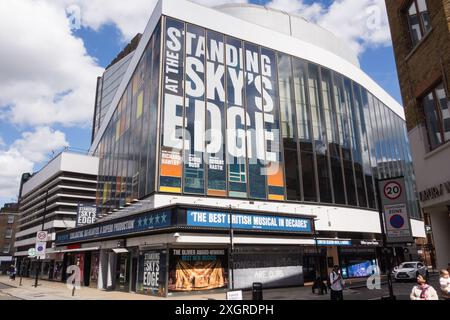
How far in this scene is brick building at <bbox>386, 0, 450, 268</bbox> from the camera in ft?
41.1

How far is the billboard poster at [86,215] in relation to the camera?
41188 millimetres

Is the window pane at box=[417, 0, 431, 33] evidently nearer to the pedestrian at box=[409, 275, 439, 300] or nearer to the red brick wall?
the red brick wall

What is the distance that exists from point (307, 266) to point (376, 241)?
12.8m

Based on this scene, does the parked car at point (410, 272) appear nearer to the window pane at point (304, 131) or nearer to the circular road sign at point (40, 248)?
the window pane at point (304, 131)

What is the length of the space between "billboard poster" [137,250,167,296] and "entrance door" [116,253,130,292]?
341cm

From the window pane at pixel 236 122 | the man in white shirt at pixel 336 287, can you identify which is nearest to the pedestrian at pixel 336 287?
the man in white shirt at pixel 336 287

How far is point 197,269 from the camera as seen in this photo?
25109 mm

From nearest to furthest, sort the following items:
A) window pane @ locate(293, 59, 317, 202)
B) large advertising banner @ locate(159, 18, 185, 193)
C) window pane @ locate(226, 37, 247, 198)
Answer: large advertising banner @ locate(159, 18, 185, 193)
window pane @ locate(226, 37, 247, 198)
window pane @ locate(293, 59, 317, 202)

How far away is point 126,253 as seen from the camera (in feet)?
103

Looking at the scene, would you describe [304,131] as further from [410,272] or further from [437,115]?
[437,115]

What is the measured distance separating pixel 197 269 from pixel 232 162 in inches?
380

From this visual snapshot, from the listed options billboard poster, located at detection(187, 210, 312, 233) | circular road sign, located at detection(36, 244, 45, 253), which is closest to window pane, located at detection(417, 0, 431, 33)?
billboard poster, located at detection(187, 210, 312, 233)

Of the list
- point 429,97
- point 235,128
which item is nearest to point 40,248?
point 235,128
